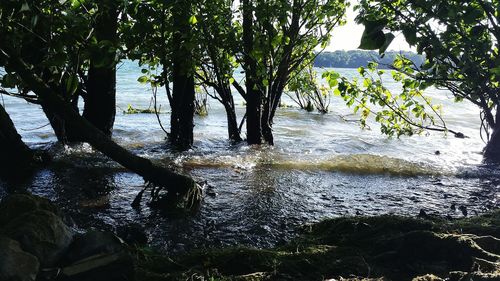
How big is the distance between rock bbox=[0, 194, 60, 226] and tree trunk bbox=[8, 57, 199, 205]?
1.28 metres

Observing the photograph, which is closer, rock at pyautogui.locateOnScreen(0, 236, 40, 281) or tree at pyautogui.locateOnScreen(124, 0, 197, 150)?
rock at pyautogui.locateOnScreen(0, 236, 40, 281)

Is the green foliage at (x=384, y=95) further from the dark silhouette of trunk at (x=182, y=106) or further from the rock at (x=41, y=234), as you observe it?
the rock at (x=41, y=234)

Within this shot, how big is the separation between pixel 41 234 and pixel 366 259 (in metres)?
2.63

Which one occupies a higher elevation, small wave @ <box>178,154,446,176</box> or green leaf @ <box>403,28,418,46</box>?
green leaf @ <box>403,28,418,46</box>

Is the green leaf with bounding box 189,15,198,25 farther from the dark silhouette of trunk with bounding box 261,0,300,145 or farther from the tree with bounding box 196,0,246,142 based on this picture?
the dark silhouette of trunk with bounding box 261,0,300,145

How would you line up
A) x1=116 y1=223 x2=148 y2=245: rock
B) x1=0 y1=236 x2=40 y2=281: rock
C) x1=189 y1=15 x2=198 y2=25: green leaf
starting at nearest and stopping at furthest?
x1=0 y1=236 x2=40 y2=281: rock < x1=116 y1=223 x2=148 y2=245: rock < x1=189 y1=15 x2=198 y2=25: green leaf

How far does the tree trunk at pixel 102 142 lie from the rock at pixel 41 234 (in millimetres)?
1676

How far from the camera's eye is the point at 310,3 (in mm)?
9102

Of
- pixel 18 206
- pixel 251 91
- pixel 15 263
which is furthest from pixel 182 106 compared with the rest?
pixel 15 263

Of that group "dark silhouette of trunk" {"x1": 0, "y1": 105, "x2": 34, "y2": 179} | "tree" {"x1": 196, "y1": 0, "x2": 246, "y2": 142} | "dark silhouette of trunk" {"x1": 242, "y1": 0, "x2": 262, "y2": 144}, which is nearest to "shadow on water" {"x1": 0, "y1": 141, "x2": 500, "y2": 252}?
"dark silhouette of trunk" {"x1": 0, "y1": 105, "x2": 34, "y2": 179}

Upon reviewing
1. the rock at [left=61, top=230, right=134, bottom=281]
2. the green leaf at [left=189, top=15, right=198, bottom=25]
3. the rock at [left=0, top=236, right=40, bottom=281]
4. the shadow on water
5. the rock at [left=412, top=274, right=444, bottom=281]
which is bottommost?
the shadow on water

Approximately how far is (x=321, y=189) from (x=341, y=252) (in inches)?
116

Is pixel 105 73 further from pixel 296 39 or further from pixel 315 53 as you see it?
pixel 315 53

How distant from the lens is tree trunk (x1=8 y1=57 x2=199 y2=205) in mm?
4805
